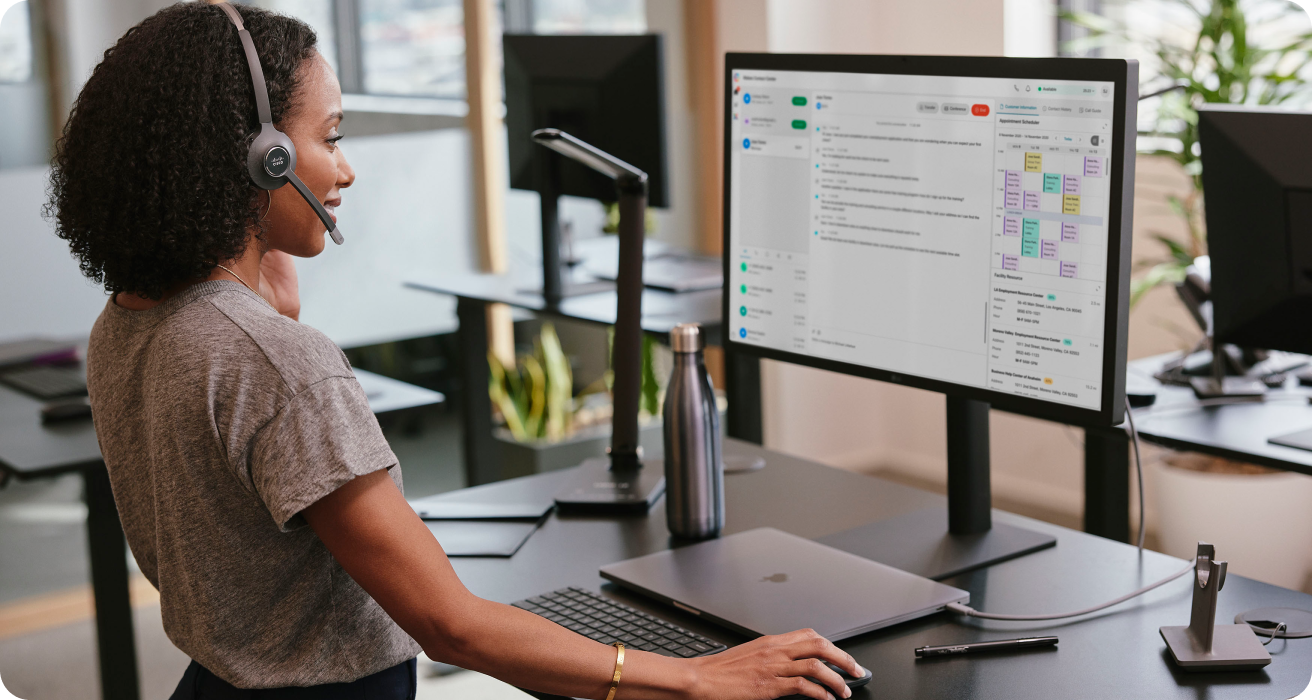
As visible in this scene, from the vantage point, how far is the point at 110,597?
222cm

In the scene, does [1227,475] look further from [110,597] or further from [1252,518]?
[110,597]

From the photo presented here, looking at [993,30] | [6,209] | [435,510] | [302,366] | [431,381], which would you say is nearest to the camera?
[302,366]

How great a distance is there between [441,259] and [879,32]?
155 cm

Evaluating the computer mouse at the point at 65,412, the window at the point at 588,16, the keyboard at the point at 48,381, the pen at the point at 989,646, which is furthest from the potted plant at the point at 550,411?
the pen at the point at 989,646

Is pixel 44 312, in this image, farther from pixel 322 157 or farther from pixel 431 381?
pixel 322 157

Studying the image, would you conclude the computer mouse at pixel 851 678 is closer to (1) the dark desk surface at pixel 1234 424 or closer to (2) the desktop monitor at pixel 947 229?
(2) the desktop monitor at pixel 947 229

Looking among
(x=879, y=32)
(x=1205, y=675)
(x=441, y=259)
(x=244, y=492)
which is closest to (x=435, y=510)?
(x=244, y=492)

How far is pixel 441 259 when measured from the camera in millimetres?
3734

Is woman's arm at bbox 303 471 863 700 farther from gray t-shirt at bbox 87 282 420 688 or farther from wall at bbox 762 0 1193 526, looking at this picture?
wall at bbox 762 0 1193 526

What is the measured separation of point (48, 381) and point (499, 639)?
196cm

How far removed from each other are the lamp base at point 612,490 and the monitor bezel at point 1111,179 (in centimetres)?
37

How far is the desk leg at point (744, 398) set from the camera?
2852 mm

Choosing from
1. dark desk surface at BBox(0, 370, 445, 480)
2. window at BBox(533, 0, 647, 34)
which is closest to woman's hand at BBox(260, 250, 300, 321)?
dark desk surface at BBox(0, 370, 445, 480)

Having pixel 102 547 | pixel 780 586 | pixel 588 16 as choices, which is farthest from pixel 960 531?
pixel 588 16
